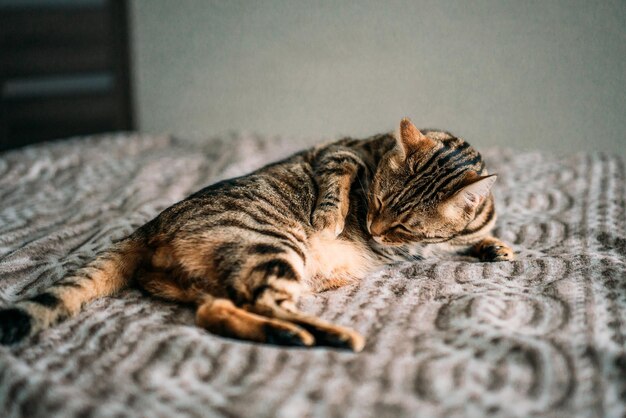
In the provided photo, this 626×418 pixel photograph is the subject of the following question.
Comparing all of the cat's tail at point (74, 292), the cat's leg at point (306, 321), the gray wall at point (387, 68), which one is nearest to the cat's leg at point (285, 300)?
the cat's leg at point (306, 321)

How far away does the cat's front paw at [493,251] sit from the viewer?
1777 millimetres

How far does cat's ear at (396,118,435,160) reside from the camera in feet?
5.71

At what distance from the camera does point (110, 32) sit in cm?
372

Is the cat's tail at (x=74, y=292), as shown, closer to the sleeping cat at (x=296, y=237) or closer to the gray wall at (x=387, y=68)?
the sleeping cat at (x=296, y=237)

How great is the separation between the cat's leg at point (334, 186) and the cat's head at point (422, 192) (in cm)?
9

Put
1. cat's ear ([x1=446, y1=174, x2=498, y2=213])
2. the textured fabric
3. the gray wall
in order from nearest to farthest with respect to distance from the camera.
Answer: the textured fabric → cat's ear ([x1=446, y1=174, x2=498, y2=213]) → the gray wall

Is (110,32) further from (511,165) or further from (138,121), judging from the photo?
(511,165)

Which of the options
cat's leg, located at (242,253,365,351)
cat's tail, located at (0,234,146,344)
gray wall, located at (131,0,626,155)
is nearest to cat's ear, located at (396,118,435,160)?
cat's leg, located at (242,253,365,351)

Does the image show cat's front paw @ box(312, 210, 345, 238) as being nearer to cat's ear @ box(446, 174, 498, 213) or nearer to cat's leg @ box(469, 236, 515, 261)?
cat's ear @ box(446, 174, 498, 213)

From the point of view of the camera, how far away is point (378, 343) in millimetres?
1246

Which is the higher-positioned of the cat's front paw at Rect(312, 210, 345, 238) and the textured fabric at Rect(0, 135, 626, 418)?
the cat's front paw at Rect(312, 210, 345, 238)

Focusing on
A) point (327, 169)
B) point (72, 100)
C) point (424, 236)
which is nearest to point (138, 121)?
point (72, 100)

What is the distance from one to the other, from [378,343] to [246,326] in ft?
0.97

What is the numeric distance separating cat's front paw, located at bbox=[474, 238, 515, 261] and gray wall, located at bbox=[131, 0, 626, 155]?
169 centimetres
